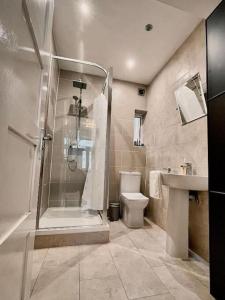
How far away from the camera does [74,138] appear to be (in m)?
3.02

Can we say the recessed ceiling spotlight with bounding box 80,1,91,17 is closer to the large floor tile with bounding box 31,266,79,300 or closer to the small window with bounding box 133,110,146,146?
the small window with bounding box 133,110,146,146

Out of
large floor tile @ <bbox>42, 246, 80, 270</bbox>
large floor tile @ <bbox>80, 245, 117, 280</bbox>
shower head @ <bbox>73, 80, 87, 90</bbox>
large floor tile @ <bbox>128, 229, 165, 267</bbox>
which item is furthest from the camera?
shower head @ <bbox>73, 80, 87, 90</bbox>

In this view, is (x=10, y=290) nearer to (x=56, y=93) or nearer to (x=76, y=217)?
(x=76, y=217)

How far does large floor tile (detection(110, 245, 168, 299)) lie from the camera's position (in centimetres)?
121

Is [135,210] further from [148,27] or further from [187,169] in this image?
[148,27]

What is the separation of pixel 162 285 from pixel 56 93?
9.92 feet

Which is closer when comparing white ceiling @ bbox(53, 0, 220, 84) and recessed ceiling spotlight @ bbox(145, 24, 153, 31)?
white ceiling @ bbox(53, 0, 220, 84)

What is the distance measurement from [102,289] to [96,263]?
0.32 metres

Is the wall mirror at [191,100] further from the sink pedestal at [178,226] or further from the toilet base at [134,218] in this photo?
the toilet base at [134,218]

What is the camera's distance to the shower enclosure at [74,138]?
8.09ft

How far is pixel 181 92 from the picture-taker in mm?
2248

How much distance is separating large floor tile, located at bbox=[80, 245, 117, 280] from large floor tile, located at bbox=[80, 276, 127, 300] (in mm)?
59

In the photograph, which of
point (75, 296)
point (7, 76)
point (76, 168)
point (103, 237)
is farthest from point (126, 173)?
point (7, 76)

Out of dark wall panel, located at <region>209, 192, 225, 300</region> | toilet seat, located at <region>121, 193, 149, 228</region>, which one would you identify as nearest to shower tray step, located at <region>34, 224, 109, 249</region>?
toilet seat, located at <region>121, 193, 149, 228</region>
